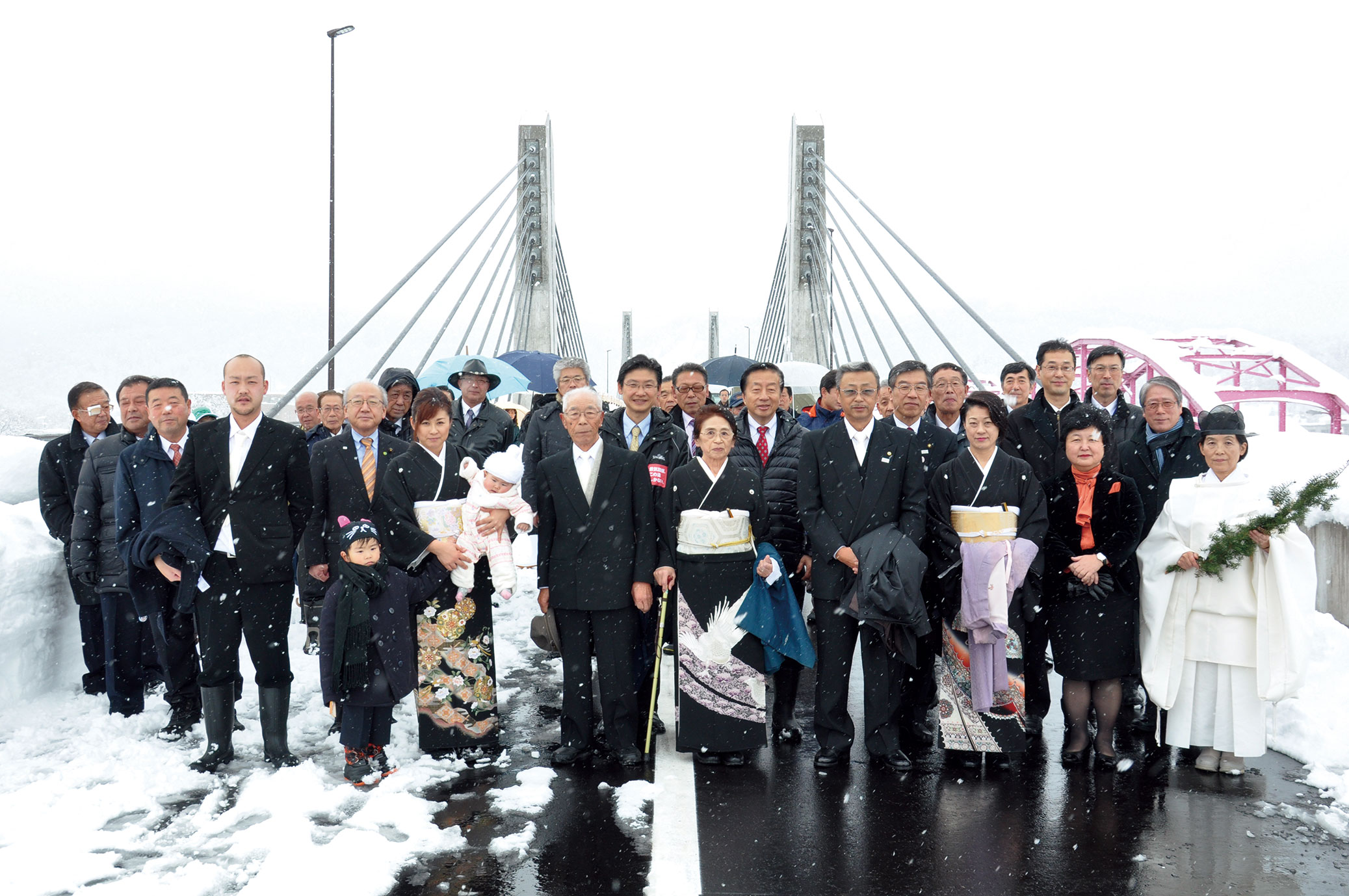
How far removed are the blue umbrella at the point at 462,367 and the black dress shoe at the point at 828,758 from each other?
4.36m

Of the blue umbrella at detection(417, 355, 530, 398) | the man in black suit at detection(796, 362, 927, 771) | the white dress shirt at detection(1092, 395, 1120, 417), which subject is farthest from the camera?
the blue umbrella at detection(417, 355, 530, 398)

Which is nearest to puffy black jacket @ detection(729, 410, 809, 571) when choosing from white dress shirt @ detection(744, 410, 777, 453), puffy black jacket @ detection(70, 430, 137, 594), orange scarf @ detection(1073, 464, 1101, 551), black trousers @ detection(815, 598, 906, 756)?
white dress shirt @ detection(744, 410, 777, 453)

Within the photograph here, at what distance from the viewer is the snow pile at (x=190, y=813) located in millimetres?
2779

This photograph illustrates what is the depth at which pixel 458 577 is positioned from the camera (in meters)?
3.89

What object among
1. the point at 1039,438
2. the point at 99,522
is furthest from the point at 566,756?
the point at 1039,438

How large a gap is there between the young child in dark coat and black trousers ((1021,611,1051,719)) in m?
2.76

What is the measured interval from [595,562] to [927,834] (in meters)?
1.67

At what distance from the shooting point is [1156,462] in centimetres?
451

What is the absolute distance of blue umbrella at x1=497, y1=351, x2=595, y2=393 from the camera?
10.5 metres

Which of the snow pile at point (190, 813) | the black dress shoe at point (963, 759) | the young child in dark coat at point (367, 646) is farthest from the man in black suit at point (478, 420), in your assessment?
the black dress shoe at point (963, 759)

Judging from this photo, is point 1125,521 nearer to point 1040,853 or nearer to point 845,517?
point 845,517

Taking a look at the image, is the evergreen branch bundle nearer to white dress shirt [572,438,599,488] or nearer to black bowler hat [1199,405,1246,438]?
black bowler hat [1199,405,1246,438]

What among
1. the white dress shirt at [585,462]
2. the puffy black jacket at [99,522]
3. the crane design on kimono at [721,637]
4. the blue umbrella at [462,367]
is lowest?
the crane design on kimono at [721,637]

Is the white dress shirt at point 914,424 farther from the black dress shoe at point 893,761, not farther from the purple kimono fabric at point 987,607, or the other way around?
the black dress shoe at point 893,761
